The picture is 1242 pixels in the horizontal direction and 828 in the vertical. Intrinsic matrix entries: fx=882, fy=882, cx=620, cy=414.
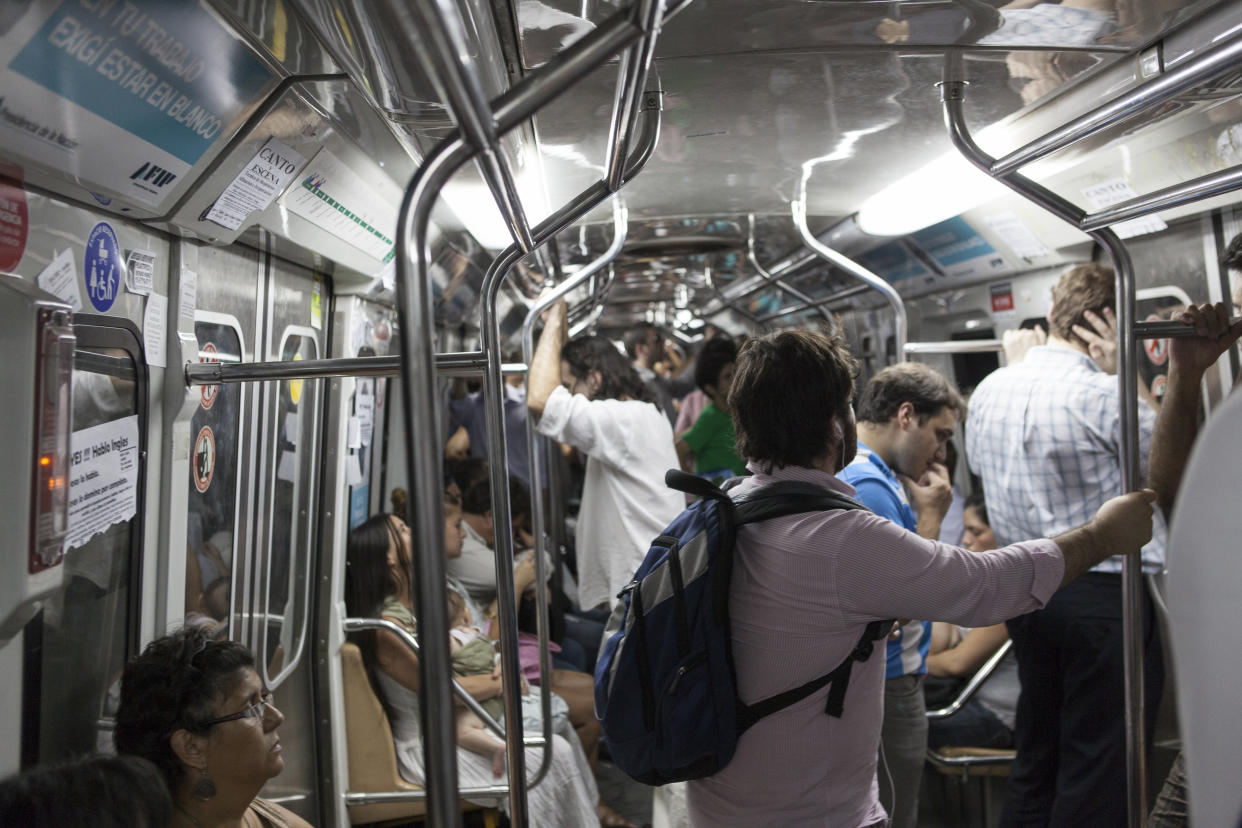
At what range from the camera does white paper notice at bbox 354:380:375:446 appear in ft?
10.5

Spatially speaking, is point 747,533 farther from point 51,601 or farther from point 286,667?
point 286,667

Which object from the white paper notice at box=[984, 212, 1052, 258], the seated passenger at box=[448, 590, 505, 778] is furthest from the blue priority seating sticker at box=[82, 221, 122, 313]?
the white paper notice at box=[984, 212, 1052, 258]

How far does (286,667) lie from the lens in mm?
2740

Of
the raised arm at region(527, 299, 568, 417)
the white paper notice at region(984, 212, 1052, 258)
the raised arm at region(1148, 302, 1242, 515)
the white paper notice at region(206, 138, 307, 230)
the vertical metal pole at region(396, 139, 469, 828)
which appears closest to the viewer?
the vertical metal pole at region(396, 139, 469, 828)

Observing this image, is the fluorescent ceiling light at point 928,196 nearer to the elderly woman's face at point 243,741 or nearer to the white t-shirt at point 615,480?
the white t-shirt at point 615,480

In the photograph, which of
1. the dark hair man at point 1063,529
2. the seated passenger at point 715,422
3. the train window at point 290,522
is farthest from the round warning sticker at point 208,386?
the seated passenger at point 715,422

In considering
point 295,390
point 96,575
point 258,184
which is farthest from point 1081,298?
point 96,575

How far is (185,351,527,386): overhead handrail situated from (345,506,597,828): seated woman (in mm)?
1382

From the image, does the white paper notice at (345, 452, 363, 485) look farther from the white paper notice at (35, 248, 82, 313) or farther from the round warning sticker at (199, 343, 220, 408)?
the white paper notice at (35, 248, 82, 313)

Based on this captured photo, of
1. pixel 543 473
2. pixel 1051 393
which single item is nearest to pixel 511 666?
pixel 1051 393

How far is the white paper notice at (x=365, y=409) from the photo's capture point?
3213 mm

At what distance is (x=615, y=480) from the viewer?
306cm

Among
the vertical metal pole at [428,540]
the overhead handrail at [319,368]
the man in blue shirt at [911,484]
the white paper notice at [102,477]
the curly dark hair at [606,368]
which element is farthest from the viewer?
the curly dark hair at [606,368]

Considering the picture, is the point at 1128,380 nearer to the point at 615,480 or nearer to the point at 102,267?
the point at 615,480
